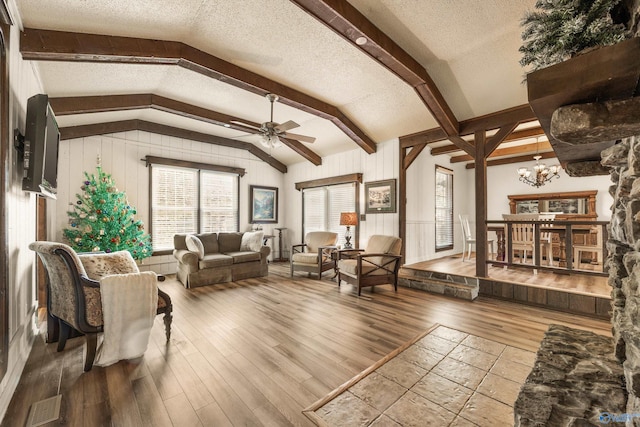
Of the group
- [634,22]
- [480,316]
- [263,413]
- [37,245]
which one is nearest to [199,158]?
[37,245]

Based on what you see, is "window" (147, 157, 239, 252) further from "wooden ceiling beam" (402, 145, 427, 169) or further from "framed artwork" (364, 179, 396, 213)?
"wooden ceiling beam" (402, 145, 427, 169)

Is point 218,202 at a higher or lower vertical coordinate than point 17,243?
higher

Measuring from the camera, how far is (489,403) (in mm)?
1756

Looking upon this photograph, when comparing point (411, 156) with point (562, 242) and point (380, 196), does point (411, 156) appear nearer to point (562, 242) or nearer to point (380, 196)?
point (380, 196)

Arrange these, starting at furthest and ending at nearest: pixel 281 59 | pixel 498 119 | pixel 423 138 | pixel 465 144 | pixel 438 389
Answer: pixel 423 138, pixel 465 144, pixel 498 119, pixel 281 59, pixel 438 389

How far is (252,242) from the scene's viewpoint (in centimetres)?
578

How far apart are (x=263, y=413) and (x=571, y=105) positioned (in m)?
2.21

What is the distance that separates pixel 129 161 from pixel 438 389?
632 centimetres

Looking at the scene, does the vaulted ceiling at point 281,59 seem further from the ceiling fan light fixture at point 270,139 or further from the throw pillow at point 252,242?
the throw pillow at point 252,242

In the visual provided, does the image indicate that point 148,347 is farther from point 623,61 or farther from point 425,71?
point 425,71

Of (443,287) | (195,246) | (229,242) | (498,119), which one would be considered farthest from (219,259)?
(498,119)

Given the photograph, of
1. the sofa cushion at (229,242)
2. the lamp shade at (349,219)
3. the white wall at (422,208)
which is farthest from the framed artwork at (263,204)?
the white wall at (422,208)

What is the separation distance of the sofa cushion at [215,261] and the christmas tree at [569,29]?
4.94m

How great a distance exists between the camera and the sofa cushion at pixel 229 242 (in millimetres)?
5746
